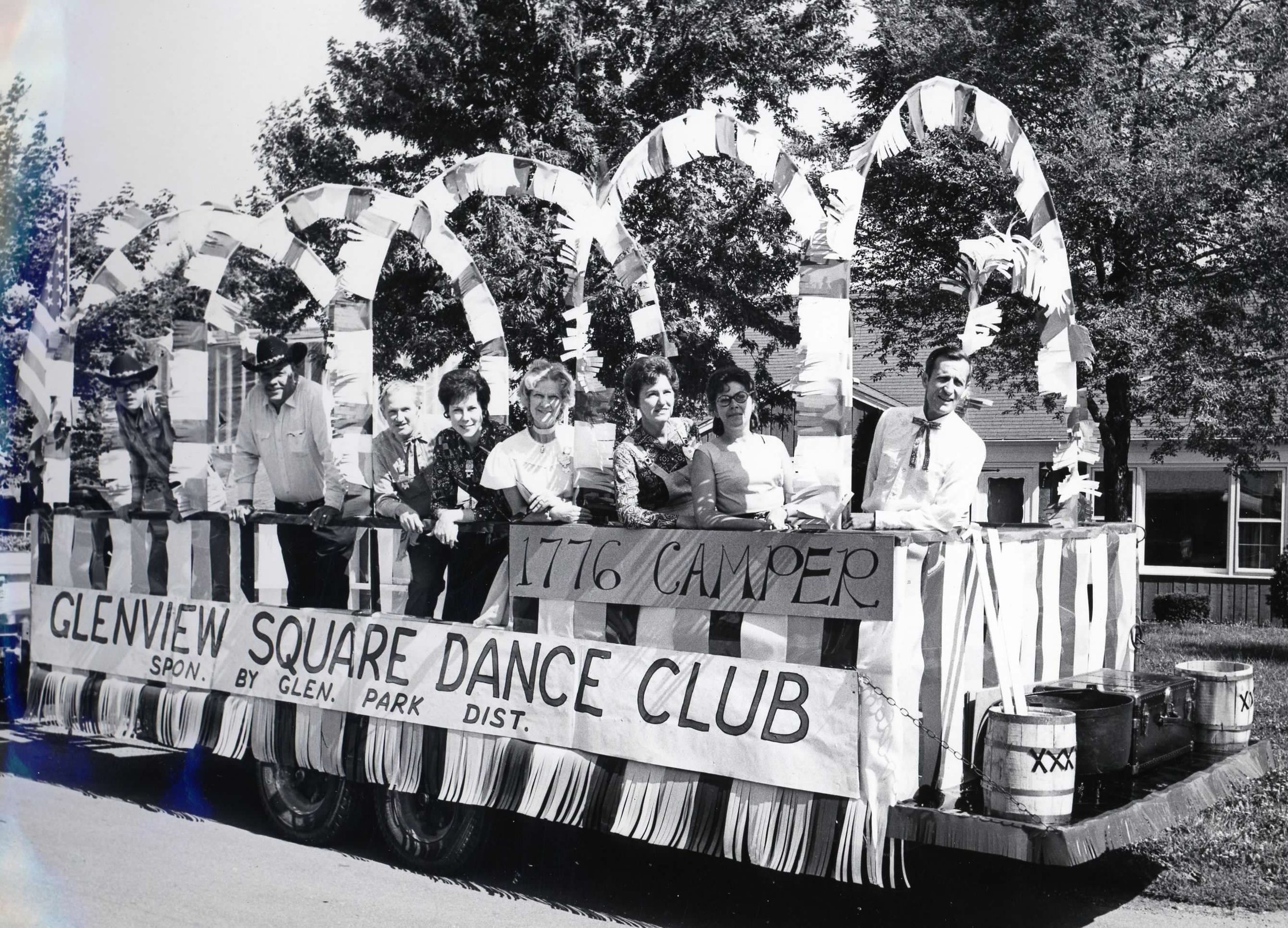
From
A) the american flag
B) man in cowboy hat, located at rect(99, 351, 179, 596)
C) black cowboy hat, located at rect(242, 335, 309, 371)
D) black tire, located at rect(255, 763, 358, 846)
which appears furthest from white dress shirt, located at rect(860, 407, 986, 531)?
the american flag

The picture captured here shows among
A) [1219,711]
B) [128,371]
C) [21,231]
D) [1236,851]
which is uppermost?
[21,231]

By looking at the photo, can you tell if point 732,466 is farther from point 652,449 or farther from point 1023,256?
point 1023,256

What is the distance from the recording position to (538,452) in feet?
20.3

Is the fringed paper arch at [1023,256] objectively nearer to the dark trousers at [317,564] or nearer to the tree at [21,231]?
the dark trousers at [317,564]

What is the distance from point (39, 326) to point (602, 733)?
5317 millimetres

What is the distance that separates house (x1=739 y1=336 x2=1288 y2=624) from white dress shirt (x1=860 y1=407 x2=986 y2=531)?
13667 mm

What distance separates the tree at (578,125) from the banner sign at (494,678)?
8.68 m

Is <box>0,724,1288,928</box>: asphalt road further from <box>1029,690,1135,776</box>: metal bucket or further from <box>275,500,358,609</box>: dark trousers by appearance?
<box>275,500,358,609</box>: dark trousers

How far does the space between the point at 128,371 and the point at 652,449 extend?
12.6ft

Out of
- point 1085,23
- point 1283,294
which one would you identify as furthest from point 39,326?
point 1283,294

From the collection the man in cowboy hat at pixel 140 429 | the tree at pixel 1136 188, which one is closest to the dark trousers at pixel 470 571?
the man in cowboy hat at pixel 140 429

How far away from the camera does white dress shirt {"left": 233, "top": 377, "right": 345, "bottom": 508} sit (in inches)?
277

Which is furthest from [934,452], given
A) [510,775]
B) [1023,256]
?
[510,775]

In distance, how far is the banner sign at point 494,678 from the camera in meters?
4.68
